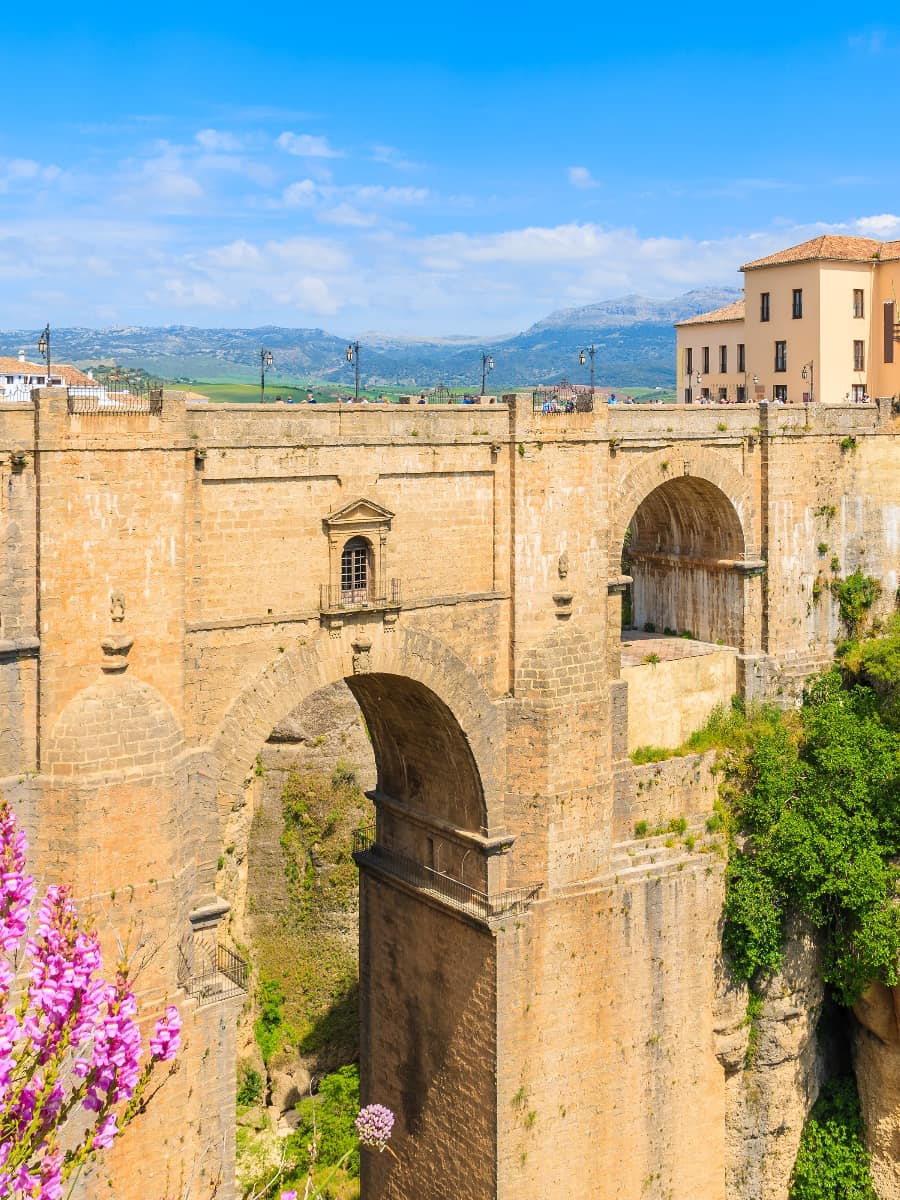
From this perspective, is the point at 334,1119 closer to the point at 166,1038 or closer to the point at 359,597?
the point at 359,597

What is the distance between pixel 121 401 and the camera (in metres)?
21.2

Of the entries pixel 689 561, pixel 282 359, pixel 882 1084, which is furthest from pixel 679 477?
pixel 282 359

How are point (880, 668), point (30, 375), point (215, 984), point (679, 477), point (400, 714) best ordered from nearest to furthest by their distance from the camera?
1. point (215, 984)
2. point (400, 714)
3. point (679, 477)
4. point (880, 668)
5. point (30, 375)

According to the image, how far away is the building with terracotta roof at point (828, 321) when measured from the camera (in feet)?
150

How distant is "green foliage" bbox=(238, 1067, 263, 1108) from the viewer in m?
37.8

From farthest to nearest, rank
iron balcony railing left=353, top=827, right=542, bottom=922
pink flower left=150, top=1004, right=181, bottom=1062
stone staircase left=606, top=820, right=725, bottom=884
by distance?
stone staircase left=606, top=820, right=725, bottom=884
iron balcony railing left=353, top=827, right=542, bottom=922
pink flower left=150, top=1004, right=181, bottom=1062

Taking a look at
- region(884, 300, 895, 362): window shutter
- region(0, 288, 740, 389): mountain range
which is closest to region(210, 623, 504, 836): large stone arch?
region(884, 300, 895, 362): window shutter

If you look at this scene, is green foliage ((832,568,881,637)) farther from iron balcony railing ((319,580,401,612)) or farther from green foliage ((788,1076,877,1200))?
iron balcony railing ((319,580,401,612))

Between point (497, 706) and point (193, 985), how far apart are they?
309 inches

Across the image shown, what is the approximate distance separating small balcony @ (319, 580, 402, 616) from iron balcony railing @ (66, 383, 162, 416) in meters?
4.53

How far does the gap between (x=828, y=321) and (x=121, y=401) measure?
31.2 metres

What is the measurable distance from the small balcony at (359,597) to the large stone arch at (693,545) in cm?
615

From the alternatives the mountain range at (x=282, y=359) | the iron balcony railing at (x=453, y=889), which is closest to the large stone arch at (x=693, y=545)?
the iron balcony railing at (x=453, y=889)

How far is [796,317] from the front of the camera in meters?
46.9
